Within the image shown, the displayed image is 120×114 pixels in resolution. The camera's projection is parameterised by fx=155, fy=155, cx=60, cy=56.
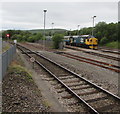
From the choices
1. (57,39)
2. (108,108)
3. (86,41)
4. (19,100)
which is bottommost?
(108,108)

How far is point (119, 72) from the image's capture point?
1080 cm

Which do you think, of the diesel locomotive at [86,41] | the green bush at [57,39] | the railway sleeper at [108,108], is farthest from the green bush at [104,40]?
the railway sleeper at [108,108]

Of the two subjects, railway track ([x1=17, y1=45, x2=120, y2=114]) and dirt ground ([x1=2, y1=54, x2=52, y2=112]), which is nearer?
dirt ground ([x1=2, y1=54, x2=52, y2=112])

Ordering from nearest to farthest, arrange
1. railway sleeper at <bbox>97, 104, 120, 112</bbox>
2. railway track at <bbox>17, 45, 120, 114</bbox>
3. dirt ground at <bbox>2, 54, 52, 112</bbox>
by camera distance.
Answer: dirt ground at <bbox>2, 54, 52, 112</bbox> < railway sleeper at <bbox>97, 104, 120, 112</bbox> < railway track at <bbox>17, 45, 120, 114</bbox>

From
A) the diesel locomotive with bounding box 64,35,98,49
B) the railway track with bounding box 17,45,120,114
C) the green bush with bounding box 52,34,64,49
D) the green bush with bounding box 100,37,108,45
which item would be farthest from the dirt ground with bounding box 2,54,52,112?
the green bush with bounding box 100,37,108,45

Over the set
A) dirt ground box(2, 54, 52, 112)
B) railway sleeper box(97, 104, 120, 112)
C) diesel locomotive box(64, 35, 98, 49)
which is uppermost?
diesel locomotive box(64, 35, 98, 49)

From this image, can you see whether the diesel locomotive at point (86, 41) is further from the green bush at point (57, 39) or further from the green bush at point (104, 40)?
the green bush at point (104, 40)

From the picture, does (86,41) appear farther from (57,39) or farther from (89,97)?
(89,97)

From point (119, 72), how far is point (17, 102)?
780 cm

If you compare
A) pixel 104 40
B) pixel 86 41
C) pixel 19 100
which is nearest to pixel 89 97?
pixel 19 100

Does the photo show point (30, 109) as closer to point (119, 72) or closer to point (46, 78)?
point (46, 78)

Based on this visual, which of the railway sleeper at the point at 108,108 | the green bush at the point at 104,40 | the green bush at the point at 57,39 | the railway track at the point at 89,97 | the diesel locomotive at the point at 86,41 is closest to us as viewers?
the railway sleeper at the point at 108,108

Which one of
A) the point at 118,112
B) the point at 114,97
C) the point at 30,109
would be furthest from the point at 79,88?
the point at 30,109

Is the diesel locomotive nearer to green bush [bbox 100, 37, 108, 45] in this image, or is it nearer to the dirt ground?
green bush [bbox 100, 37, 108, 45]
